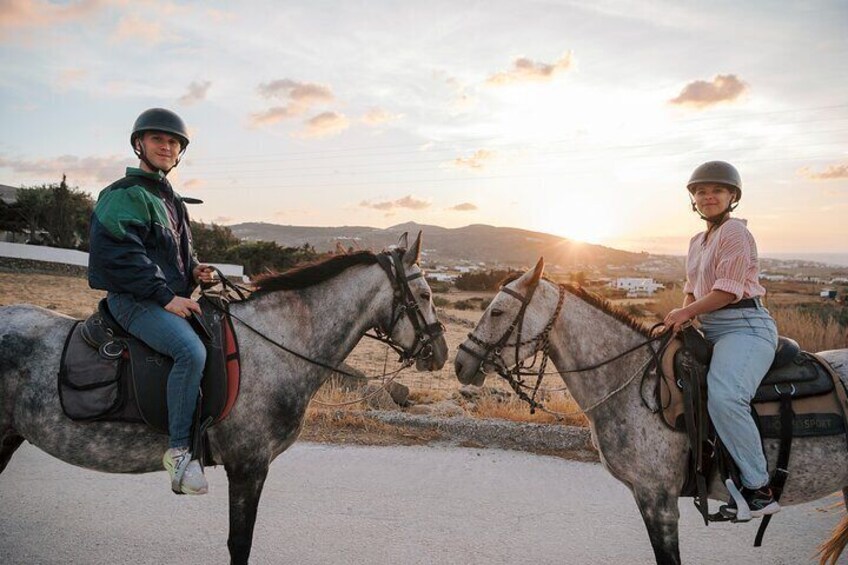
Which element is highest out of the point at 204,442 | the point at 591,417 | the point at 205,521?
the point at 591,417

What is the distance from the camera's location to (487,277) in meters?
53.6

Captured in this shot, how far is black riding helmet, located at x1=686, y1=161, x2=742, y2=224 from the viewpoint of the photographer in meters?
4.18

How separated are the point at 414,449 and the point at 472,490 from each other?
1.42 metres

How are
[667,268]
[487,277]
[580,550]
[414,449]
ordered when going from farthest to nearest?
1. [667,268]
2. [487,277]
3. [414,449]
4. [580,550]

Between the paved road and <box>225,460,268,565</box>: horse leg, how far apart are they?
777 millimetres

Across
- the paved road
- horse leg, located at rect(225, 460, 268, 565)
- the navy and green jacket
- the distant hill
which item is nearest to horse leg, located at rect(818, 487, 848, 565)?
the paved road

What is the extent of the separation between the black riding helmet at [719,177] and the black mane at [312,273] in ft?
8.57

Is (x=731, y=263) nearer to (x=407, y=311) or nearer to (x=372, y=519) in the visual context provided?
(x=407, y=311)

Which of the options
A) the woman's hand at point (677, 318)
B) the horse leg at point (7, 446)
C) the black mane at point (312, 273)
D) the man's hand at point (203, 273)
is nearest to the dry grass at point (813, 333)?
the woman's hand at point (677, 318)

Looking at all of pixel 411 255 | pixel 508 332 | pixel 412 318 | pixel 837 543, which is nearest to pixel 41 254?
pixel 411 255

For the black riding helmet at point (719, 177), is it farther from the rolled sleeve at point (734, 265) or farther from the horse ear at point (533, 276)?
the horse ear at point (533, 276)

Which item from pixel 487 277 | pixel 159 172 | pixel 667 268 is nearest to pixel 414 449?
pixel 159 172

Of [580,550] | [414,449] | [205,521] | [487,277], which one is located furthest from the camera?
[487,277]

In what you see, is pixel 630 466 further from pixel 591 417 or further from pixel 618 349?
pixel 618 349
